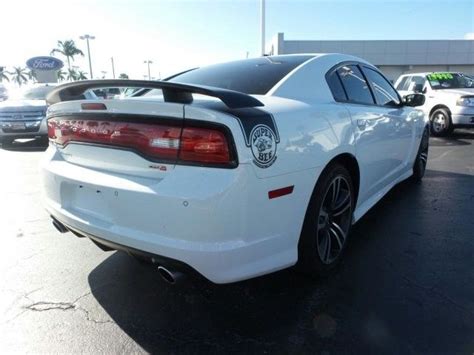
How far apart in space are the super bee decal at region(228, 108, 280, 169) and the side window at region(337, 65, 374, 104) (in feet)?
4.35

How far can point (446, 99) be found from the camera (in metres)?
9.82

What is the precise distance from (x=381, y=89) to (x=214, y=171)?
2791mm

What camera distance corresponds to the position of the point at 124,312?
2412 millimetres

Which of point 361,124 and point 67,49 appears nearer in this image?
point 361,124

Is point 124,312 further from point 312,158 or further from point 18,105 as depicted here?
point 18,105

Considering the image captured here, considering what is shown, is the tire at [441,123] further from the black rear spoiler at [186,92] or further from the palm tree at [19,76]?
the palm tree at [19,76]

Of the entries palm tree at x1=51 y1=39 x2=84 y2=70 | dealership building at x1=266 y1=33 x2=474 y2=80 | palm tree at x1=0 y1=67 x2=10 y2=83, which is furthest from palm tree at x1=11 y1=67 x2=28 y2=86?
dealership building at x1=266 y1=33 x2=474 y2=80

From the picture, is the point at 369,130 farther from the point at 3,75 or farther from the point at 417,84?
the point at 3,75

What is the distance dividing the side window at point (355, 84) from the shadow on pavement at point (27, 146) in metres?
7.95

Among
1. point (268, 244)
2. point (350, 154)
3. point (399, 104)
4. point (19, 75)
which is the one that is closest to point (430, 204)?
point (399, 104)

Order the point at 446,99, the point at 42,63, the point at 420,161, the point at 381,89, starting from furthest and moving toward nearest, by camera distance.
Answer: the point at 42,63 → the point at 446,99 → the point at 420,161 → the point at 381,89

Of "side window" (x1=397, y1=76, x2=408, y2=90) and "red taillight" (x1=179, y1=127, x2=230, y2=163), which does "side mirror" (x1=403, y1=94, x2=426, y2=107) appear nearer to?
"red taillight" (x1=179, y1=127, x2=230, y2=163)

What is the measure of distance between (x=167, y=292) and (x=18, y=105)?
29.0 ft

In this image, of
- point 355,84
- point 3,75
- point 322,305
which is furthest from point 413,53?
point 3,75
